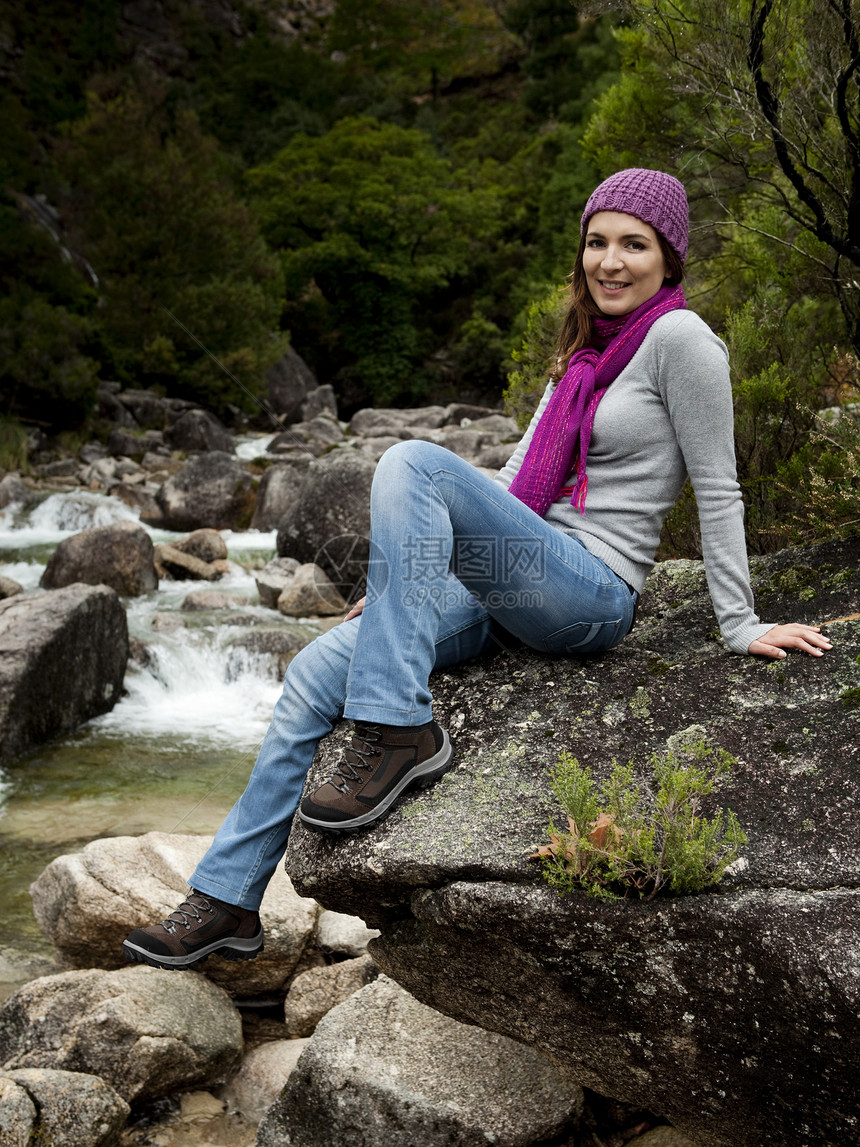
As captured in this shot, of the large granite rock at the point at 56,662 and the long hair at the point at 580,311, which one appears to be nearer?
the long hair at the point at 580,311

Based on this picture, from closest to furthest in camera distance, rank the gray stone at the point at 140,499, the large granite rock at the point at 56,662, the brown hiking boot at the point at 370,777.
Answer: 1. the brown hiking boot at the point at 370,777
2. the large granite rock at the point at 56,662
3. the gray stone at the point at 140,499

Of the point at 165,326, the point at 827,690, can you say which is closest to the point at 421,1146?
the point at 827,690

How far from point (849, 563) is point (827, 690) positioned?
618mm

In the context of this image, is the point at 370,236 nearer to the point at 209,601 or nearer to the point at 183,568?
the point at 183,568

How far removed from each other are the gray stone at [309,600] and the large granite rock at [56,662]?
2.14 m

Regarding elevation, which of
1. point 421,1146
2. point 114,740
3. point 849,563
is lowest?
point 114,740

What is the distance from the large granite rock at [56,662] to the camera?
238 inches

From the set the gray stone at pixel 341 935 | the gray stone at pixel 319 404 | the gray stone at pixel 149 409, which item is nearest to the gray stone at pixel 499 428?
the gray stone at pixel 149 409

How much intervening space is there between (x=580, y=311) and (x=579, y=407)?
38 cm

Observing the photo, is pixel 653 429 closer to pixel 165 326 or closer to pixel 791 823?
pixel 791 823

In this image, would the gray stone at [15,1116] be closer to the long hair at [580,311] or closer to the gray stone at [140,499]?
the long hair at [580,311]

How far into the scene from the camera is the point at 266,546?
1152 centimetres

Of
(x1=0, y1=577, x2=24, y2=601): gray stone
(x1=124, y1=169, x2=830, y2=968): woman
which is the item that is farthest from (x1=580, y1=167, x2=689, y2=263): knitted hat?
(x1=0, y1=577, x2=24, y2=601): gray stone

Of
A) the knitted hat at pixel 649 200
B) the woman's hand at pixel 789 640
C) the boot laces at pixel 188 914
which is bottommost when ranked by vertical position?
the boot laces at pixel 188 914
